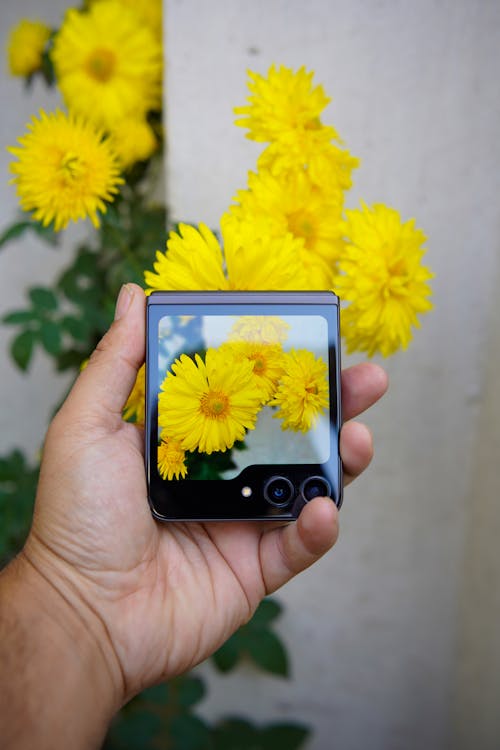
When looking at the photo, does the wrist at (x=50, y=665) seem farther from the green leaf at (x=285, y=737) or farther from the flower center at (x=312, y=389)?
the green leaf at (x=285, y=737)

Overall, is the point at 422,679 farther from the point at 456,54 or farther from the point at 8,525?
the point at 456,54

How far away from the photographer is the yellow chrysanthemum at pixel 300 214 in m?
0.68

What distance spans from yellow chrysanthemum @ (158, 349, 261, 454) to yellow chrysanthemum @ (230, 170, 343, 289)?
0.41ft

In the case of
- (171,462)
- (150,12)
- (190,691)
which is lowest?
(190,691)

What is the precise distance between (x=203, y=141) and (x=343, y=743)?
1119 mm

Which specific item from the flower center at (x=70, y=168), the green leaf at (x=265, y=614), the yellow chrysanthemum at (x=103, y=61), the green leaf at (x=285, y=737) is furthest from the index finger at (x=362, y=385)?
the green leaf at (x=285, y=737)

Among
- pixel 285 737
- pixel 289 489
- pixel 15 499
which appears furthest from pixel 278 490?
pixel 285 737

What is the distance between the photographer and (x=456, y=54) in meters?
0.95

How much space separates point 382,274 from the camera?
0.68 m

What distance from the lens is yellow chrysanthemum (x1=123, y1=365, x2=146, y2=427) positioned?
741 mm

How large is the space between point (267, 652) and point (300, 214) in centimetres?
78

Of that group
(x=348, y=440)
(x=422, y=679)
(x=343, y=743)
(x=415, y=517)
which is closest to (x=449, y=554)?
(x=415, y=517)

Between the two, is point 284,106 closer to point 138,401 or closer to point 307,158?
point 307,158

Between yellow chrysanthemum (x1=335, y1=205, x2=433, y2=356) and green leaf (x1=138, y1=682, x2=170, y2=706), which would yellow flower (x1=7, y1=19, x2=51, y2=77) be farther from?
green leaf (x1=138, y1=682, x2=170, y2=706)
